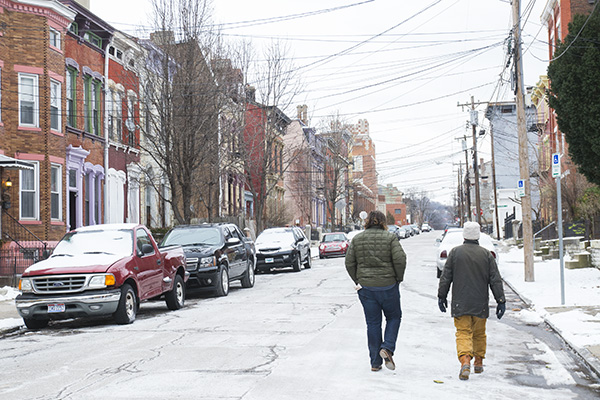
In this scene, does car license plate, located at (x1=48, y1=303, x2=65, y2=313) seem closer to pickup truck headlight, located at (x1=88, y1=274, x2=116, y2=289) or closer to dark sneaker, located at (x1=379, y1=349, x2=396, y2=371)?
pickup truck headlight, located at (x1=88, y1=274, x2=116, y2=289)

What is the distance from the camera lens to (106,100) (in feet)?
97.0

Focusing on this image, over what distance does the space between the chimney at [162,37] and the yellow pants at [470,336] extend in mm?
20627

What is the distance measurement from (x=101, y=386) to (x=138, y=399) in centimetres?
89

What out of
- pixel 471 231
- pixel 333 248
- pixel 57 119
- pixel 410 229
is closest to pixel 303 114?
pixel 410 229

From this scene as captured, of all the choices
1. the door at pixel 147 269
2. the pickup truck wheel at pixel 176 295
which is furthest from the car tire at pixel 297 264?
the door at pixel 147 269

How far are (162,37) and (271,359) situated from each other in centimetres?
1984

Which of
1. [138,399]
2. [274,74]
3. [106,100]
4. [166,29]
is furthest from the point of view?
[274,74]

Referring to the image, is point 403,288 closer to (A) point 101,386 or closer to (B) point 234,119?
(A) point 101,386

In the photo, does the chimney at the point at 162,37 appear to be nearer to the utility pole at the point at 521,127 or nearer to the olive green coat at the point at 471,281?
the utility pole at the point at 521,127

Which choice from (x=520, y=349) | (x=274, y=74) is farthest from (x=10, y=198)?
(x=520, y=349)

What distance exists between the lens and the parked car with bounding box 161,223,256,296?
17.5 meters

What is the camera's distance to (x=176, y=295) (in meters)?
15.5

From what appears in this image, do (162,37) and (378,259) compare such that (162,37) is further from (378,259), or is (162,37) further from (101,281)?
(378,259)

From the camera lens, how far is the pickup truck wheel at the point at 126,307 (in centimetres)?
1286
